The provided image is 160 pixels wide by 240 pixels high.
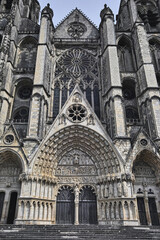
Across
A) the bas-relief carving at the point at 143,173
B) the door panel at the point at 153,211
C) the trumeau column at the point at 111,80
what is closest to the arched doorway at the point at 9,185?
the trumeau column at the point at 111,80

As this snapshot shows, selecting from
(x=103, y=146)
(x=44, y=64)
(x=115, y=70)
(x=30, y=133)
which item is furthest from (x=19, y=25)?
(x=103, y=146)

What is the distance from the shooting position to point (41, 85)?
40.9 feet

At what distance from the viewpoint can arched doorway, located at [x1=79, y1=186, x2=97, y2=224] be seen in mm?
10172

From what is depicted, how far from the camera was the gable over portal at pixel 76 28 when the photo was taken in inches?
683

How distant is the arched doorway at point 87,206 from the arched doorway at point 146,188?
2437 mm

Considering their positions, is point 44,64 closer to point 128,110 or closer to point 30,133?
point 30,133

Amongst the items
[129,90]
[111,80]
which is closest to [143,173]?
[111,80]

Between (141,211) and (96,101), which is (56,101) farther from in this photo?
(141,211)

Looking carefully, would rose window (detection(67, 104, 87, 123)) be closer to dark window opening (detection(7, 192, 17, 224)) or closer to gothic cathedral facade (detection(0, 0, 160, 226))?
gothic cathedral facade (detection(0, 0, 160, 226))

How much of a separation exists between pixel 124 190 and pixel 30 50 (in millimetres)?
13239

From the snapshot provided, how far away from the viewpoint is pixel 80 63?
1576 cm

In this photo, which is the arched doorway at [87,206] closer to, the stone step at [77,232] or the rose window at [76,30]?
the stone step at [77,232]

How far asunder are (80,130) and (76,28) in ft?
37.0

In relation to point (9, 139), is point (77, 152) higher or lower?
lower
